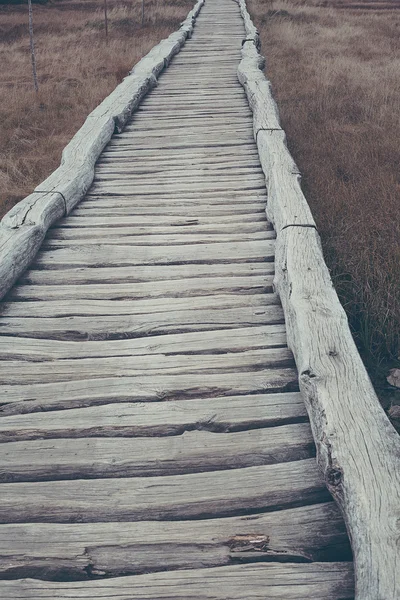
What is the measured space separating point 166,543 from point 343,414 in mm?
799

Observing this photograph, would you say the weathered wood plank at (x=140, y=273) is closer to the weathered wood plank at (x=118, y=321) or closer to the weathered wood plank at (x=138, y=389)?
the weathered wood plank at (x=118, y=321)

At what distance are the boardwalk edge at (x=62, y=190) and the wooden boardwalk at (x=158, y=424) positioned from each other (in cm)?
A: 14

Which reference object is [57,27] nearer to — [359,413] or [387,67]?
Result: [387,67]

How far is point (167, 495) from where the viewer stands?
2182 mm

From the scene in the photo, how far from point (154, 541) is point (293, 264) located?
1.78m

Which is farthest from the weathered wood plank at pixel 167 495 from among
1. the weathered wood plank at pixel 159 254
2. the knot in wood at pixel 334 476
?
the weathered wood plank at pixel 159 254

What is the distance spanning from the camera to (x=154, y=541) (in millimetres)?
2002

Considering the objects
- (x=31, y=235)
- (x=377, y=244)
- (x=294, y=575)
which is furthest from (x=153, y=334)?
(x=377, y=244)

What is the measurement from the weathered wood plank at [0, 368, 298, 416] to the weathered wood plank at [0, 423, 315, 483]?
0.81 ft

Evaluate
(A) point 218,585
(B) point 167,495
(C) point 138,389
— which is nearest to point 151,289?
(C) point 138,389

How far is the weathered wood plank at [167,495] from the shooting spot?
2117 millimetres

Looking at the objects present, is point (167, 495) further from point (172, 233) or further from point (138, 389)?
point (172, 233)

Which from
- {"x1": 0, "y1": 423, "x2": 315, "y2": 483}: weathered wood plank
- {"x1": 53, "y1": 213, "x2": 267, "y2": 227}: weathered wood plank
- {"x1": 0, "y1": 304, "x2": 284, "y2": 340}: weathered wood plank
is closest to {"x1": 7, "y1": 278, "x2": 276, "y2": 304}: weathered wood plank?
{"x1": 0, "y1": 304, "x2": 284, "y2": 340}: weathered wood plank

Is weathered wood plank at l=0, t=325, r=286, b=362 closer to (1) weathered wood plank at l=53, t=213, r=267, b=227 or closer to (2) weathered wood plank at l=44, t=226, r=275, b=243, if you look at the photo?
(2) weathered wood plank at l=44, t=226, r=275, b=243
